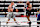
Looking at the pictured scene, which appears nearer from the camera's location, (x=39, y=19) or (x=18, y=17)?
(x=39, y=19)

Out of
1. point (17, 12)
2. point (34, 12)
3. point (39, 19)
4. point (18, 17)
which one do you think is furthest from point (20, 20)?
point (39, 19)

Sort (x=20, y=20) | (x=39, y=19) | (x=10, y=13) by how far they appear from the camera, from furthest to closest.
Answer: (x=20, y=20) < (x=10, y=13) < (x=39, y=19)

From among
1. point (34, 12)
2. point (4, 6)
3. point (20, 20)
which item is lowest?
point (20, 20)

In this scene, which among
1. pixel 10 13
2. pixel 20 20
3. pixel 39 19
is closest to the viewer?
pixel 39 19

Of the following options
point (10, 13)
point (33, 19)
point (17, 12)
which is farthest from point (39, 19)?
point (17, 12)

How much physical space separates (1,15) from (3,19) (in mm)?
391

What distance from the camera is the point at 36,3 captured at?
7.25 m

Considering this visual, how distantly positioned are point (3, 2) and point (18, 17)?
67.5 inches

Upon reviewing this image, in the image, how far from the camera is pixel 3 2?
7195mm

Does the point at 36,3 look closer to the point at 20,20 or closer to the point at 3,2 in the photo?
the point at 20,20

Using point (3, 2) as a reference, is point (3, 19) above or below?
below

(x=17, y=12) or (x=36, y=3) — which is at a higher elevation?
(x=36, y=3)

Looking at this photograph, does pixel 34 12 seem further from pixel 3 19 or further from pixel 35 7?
pixel 3 19

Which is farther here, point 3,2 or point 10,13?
point 3,2
